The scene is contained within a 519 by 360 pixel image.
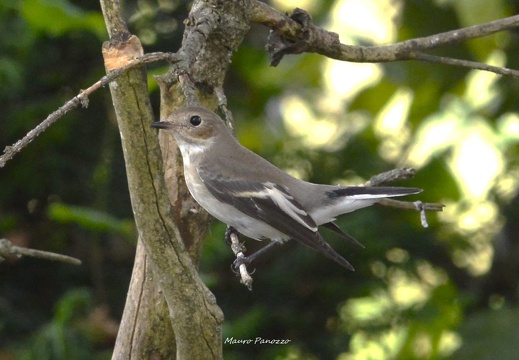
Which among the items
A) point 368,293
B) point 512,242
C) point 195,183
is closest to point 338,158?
point 368,293

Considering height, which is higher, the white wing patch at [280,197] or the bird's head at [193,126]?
the bird's head at [193,126]

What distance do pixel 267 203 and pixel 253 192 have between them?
0.09 meters

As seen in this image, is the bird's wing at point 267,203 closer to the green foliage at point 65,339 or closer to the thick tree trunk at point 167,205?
the thick tree trunk at point 167,205

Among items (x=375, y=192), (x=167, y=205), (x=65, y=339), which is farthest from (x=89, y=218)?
(x=167, y=205)

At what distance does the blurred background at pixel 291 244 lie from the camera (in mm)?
4566

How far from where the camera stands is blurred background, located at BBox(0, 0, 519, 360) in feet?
15.0

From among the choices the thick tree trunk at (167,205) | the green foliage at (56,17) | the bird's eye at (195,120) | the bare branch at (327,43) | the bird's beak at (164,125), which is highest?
the green foliage at (56,17)

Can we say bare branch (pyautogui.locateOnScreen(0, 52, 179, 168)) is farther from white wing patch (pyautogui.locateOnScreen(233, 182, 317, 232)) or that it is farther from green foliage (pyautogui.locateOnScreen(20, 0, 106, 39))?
green foliage (pyautogui.locateOnScreen(20, 0, 106, 39))

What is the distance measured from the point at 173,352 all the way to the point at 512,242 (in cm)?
317

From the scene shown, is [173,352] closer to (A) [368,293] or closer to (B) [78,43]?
(A) [368,293]

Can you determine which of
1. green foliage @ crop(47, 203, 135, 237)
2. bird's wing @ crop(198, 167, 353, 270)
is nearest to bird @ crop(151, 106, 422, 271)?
bird's wing @ crop(198, 167, 353, 270)

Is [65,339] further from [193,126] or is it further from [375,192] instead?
[375,192]

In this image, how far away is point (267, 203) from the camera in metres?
3.77

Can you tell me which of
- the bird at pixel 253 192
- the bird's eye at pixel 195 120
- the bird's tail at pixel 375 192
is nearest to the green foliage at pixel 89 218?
the bird at pixel 253 192
